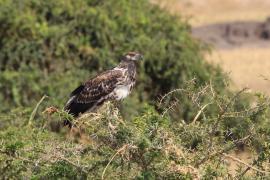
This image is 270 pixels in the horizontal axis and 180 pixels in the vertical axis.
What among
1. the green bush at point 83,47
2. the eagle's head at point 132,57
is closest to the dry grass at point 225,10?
the green bush at point 83,47

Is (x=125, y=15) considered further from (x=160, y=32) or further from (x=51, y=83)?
(x=51, y=83)

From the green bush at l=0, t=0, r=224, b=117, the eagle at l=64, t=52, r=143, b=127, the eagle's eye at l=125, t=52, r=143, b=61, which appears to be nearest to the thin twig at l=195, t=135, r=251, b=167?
the eagle at l=64, t=52, r=143, b=127

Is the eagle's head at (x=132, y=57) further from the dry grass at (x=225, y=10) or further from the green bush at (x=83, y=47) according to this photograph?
the dry grass at (x=225, y=10)

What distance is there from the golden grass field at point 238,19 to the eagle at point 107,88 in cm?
850

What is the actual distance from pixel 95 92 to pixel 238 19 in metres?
31.5

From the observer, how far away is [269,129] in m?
6.75

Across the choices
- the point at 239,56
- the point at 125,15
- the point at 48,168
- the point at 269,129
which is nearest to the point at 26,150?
→ the point at 48,168

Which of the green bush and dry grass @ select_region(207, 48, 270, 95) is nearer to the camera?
the green bush

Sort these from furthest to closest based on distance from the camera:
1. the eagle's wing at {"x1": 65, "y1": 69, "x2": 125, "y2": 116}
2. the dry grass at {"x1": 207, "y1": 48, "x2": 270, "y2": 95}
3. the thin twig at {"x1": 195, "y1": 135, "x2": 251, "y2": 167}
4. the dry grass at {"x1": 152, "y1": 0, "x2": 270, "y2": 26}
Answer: the dry grass at {"x1": 152, "y1": 0, "x2": 270, "y2": 26} < the dry grass at {"x1": 207, "y1": 48, "x2": 270, "y2": 95} < the eagle's wing at {"x1": 65, "y1": 69, "x2": 125, "y2": 116} < the thin twig at {"x1": 195, "y1": 135, "x2": 251, "y2": 167}

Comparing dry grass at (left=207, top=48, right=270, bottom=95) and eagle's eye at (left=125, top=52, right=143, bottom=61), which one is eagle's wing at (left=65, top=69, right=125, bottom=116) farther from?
dry grass at (left=207, top=48, right=270, bottom=95)

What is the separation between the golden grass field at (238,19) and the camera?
1054 inches

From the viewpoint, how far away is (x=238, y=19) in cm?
4209

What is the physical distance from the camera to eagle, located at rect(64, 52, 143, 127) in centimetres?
1083

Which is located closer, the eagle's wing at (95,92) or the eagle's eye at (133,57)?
the eagle's wing at (95,92)
